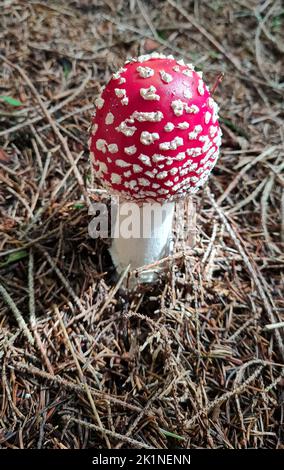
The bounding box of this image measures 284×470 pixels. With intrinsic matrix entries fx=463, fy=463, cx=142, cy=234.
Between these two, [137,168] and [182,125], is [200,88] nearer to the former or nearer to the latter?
[182,125]

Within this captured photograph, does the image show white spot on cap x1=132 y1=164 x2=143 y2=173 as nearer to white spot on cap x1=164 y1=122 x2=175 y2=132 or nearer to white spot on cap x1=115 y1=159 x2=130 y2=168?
white spot on cap x1=115 y1=159 x2=130 y2=168

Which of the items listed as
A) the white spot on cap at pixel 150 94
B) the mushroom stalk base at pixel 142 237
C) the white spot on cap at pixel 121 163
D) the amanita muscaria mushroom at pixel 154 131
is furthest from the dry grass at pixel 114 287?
the white spot on cap at pixel 150 94

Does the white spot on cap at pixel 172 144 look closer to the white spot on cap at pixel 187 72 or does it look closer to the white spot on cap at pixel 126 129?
the white spot on cap at pixel 126 129

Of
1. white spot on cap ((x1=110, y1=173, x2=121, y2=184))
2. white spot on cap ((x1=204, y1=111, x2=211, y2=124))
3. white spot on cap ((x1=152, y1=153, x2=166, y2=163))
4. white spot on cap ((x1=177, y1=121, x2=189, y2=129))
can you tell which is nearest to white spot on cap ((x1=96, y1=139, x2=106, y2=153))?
white spot on cap ((x1=110, y1=173, x2=121, y2=184))
